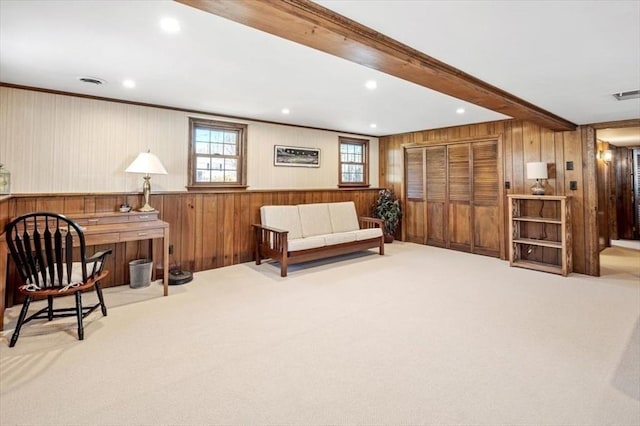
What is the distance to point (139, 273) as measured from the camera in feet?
12.6

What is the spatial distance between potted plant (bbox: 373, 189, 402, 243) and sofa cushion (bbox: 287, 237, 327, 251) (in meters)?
2.19

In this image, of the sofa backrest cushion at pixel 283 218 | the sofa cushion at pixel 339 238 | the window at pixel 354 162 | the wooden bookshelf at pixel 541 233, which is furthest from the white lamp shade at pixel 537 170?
the sofa backrest cushion at pixel 283 218

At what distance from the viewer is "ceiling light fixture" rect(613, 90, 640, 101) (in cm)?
326

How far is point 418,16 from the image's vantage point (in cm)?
188

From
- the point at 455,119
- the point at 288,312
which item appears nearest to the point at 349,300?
the point at 288,312

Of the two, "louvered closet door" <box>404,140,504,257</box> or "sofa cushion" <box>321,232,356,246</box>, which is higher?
"louvered closet door" <box>404,140,504,257</box>

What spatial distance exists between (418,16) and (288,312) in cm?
255

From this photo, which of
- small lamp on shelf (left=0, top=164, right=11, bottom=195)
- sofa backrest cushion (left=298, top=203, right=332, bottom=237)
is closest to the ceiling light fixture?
sofa backrest cushion (left=298, top=203, right=332, bottom=237)

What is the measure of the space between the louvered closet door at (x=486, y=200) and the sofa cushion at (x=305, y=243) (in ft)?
9.13

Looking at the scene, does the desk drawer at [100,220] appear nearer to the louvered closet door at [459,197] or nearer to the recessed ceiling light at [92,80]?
the recessed ceiling light at [92,80]

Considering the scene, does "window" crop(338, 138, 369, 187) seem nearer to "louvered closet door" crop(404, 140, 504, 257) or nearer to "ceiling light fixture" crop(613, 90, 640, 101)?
"louvered closet door" crop(404, 140, 504, 257)

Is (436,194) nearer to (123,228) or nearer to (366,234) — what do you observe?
(366,234)

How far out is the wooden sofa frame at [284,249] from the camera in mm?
4348

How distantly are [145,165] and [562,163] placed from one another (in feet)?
18.2
